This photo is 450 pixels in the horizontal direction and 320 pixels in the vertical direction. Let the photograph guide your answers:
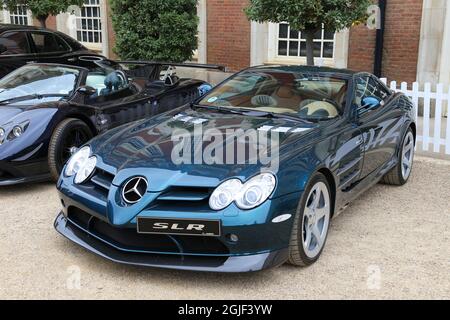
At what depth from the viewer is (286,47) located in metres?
12.0

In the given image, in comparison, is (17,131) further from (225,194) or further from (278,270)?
(278,270)

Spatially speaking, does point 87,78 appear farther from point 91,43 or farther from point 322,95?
point 91,43

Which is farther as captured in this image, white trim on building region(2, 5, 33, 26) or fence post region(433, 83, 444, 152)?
white trim on building region(2, 5, 33, 26)

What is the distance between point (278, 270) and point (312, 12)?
16.2 feet

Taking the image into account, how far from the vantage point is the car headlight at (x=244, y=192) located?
337 cm

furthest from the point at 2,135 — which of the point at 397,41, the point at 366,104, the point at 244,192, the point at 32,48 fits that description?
the point at 397,41

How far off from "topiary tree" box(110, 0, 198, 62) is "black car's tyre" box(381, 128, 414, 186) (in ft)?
18.7

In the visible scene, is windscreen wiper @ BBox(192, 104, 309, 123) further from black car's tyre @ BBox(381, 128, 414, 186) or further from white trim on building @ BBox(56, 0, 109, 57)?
white trim on building @ BBox(56, 0, 109, 57)

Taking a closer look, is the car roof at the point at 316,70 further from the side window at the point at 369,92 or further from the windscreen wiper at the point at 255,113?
the windscreen wiper at the point at 255,113

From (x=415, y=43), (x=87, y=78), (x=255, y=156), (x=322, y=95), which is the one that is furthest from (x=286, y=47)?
(x=255, y=156)

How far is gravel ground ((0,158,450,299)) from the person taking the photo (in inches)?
138

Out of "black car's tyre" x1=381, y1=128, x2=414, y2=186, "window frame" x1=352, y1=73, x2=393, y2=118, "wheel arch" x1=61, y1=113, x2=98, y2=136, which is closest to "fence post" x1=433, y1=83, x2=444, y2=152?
"black car's tyre" x1=381, y1=128, x2=414, y2=186

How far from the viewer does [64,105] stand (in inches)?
229

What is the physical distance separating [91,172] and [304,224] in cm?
158
